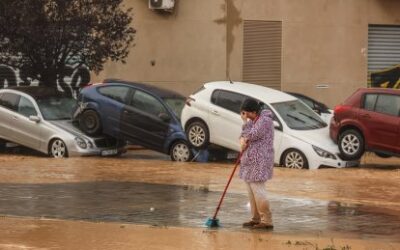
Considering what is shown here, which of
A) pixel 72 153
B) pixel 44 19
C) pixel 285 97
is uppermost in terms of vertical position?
pixel 44 19

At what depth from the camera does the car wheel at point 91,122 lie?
1897 cm

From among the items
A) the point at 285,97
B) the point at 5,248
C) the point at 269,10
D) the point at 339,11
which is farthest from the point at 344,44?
the point at 5,248

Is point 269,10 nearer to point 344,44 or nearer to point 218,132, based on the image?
point 344,44

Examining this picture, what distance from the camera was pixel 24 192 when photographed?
12.6m

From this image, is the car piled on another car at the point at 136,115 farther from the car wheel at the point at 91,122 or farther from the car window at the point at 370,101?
the car window at the point at 370,101

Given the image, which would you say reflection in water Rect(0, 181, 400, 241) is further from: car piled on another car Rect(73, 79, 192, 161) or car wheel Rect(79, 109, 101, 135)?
car wheel Rect(79, 109, 101, 135)

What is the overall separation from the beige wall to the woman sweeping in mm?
18010

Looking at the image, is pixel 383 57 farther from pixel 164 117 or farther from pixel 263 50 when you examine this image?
pixel 164 117

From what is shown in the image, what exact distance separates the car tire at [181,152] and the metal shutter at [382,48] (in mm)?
12142

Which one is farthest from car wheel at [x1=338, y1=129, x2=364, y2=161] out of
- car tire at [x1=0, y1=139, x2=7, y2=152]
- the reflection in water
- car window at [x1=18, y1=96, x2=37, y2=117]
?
car tire at [x1=0, y1=139, x2=7, y2=152]

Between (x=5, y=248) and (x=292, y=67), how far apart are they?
20.6 m

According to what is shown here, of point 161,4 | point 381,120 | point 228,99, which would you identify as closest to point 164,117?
point 228,99

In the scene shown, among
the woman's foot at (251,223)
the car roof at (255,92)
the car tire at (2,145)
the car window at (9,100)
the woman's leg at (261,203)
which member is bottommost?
the car tire at (2,145)

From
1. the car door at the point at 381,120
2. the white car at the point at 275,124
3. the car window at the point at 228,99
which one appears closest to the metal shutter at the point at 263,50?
the white car at the point at 275,124
